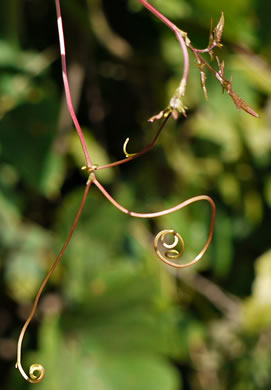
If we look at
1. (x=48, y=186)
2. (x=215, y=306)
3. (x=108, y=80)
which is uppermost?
(x=108, y=80)

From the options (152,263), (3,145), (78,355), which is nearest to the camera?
(3,145)

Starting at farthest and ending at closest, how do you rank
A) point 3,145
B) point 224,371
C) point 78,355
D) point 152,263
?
1. point 224,371
2. point 152,263
3. point 78,355
4. point 3,145

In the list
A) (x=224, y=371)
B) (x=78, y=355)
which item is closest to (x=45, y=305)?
(x=78, y=355)

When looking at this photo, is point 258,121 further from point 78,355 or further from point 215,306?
point 78,355

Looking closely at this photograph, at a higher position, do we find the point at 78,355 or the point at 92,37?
the point at 92,37

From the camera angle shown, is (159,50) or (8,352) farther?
(8,352)

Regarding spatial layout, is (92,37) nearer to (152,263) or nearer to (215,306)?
(152,263)
